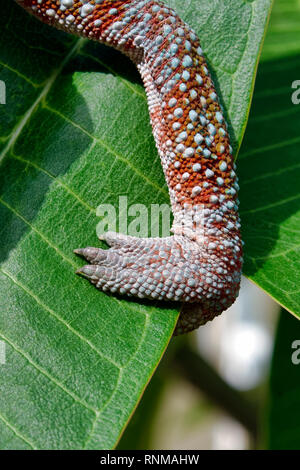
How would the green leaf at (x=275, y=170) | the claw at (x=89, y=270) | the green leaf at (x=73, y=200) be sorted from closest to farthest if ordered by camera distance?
the green leaf at (x=73, y=200) < the claw at (x=89, y=270) < the green leaf at (x=275, y=170)

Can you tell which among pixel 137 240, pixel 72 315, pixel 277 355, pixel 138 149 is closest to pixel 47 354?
pixel 72 315

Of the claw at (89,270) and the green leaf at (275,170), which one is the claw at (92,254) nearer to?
the claw at (89,270)

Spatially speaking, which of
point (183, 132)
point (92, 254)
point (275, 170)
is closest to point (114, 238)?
point (92, 254)

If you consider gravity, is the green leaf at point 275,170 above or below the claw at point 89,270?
below

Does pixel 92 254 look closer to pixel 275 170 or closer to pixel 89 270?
pixel 89 270

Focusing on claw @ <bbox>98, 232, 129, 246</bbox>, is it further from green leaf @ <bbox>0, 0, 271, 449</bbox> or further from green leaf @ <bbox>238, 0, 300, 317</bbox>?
green leaf @ <bbox>238, 0, 300, 317</bbox>

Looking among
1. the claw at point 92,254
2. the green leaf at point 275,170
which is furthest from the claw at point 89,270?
the green leaf at point 275,170

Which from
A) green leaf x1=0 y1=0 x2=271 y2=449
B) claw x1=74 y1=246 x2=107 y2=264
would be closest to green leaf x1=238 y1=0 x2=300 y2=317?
green leaf x1=0 y1=0 x2=271 y2=449

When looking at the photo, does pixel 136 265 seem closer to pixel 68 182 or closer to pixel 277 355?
pixel 68 182

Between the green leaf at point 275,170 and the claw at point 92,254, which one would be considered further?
the green leaf at point 275,170
